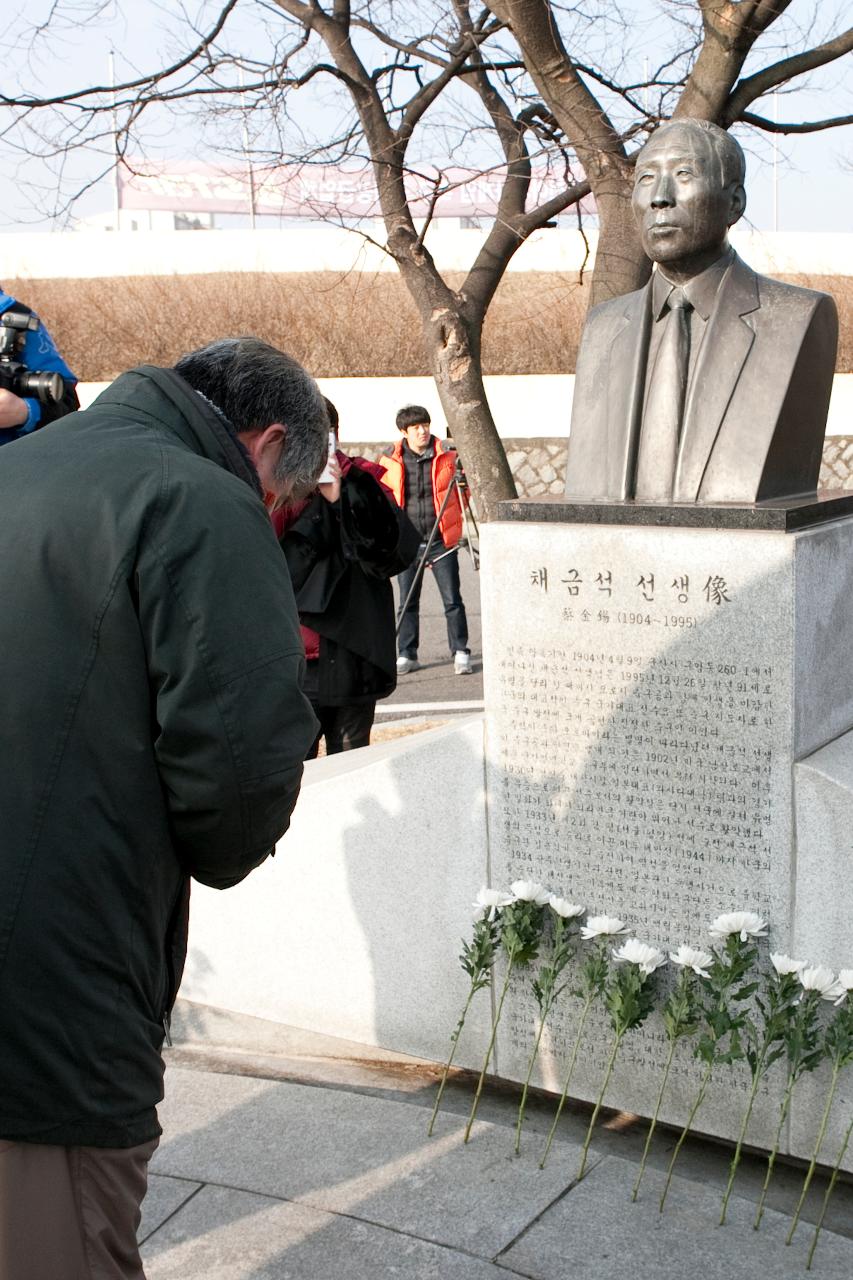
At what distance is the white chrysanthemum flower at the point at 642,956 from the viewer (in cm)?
328

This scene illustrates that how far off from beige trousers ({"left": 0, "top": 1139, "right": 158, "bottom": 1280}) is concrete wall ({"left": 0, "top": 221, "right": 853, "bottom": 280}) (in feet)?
71.8

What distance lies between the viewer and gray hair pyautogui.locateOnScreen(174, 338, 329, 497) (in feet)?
6.61

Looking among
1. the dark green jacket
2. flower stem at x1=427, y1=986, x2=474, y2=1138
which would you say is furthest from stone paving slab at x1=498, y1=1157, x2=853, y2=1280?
the dark green jacket

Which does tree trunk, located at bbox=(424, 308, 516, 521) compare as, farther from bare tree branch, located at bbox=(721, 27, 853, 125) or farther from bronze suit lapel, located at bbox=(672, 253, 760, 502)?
bronze suit lapel, located at bbox=(672, 253, 760, 502)

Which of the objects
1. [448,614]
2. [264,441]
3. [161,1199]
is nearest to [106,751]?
[264,441]

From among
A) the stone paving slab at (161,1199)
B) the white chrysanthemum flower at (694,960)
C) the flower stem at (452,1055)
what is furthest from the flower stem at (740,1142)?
the stone paving slab at (161,1199)

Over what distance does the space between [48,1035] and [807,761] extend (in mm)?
1969

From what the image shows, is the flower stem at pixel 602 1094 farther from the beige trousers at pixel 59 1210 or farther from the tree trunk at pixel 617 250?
the tree trunk at pixel 617 250

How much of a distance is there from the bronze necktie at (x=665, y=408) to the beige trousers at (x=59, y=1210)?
87.3 inches

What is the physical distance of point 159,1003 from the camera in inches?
77.4

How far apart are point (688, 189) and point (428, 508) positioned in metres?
6.41

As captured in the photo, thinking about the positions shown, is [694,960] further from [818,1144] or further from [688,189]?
[688,189]

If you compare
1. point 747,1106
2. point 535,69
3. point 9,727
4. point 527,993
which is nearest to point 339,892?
point 527,993

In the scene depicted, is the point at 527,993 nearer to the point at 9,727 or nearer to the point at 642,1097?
the point at 642,1097
